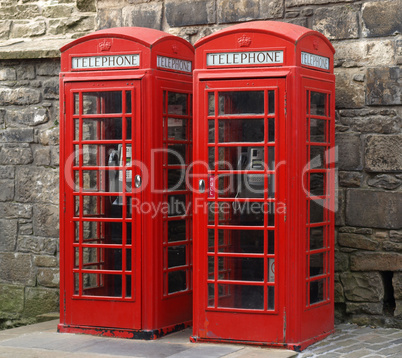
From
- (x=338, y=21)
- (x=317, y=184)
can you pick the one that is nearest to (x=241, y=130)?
(x=317, y=184)

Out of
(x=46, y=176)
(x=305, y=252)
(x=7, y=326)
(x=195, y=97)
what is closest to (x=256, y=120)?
(x=195, y=97)

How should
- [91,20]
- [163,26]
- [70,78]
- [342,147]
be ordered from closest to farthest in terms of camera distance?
1. [70,78]
2. [342,147]
3. [163,26]
4. [91,20]

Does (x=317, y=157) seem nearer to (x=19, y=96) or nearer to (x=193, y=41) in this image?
(x=193, y=41)

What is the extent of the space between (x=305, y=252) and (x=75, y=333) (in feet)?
6.68

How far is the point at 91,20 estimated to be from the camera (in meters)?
7.55

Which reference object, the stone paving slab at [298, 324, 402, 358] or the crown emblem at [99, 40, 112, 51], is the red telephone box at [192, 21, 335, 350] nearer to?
the stone paving slab at [298, 324, 402, 358]

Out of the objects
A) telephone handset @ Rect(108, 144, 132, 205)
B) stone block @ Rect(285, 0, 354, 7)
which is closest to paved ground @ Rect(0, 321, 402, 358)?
telephone handset @ Rect(108, 144, 132, 205)

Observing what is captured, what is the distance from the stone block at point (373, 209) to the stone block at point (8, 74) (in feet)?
12.0

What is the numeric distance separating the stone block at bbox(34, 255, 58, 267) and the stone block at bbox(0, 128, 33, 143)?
Answer: 1202 mm

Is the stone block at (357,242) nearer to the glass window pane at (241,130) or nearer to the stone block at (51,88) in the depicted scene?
the glass window pane at (241,130)

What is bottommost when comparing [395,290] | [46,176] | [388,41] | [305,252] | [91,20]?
[395,290]

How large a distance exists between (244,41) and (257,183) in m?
1.07

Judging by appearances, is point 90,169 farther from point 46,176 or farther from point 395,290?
point 395,290

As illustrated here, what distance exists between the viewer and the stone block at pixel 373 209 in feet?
19.9
